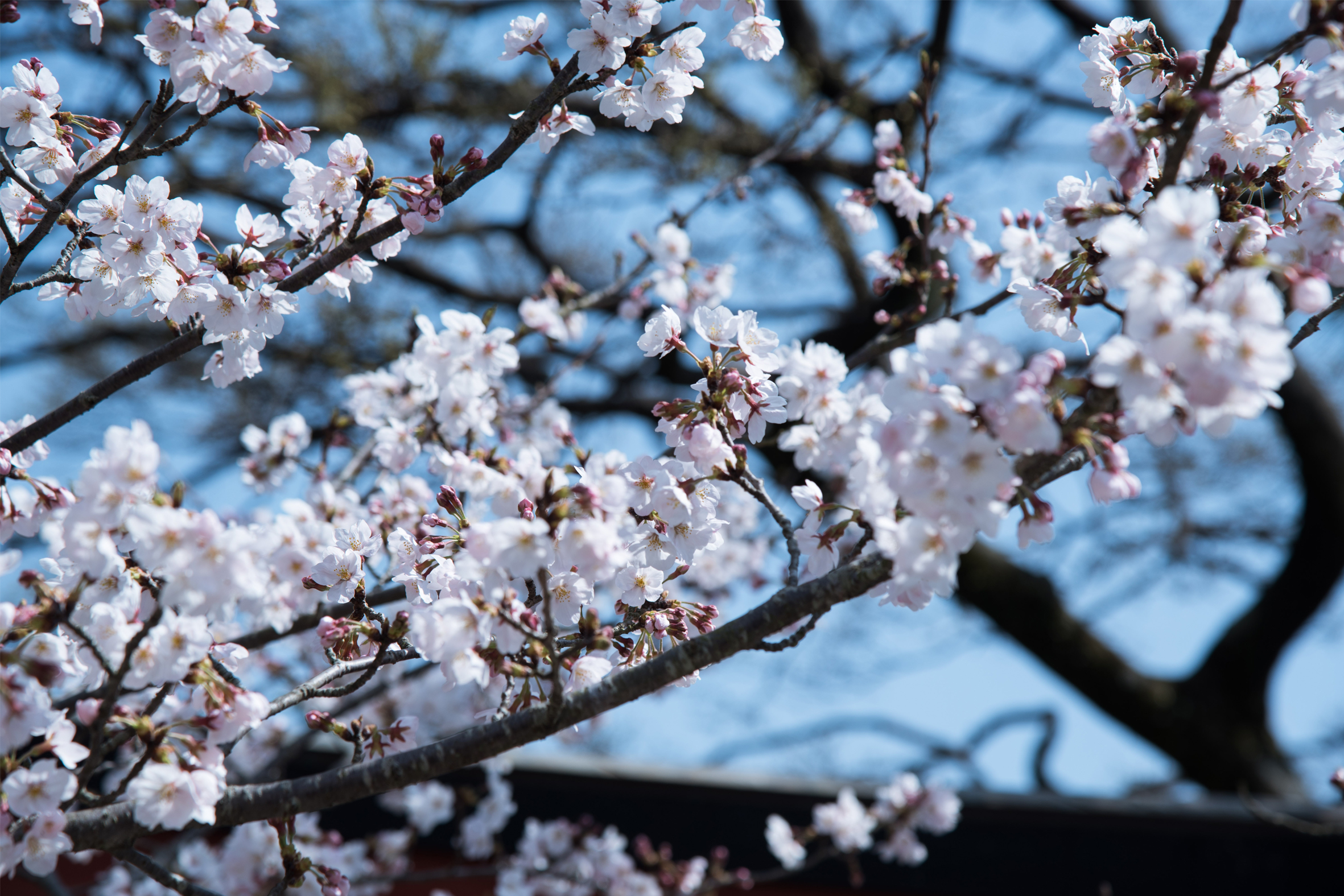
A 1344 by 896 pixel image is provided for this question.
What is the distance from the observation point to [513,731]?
149 cm

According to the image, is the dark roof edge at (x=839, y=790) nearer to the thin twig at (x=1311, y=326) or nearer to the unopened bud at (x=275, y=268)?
the unopened bud at (x=275, y=268)

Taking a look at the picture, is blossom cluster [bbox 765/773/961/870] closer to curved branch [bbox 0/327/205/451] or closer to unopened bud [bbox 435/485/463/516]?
unopened bud [bbox 435/485/463/516]

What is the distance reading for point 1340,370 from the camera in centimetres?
685

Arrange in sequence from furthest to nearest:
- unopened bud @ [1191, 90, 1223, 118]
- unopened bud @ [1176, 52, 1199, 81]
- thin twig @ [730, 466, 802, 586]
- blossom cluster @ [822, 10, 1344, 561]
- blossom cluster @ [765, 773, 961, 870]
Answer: blossom cluster @ [765, 773, 961, 870]
thin twig @ [730, 466, 802, 586]
unopened bud @ [1176, 52, 1199, 81]
unopened bud @ [1191, 90, 1223, 118]
blossom cluster @ [822, 10, 1344, 561]

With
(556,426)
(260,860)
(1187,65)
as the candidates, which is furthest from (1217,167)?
(260,860)

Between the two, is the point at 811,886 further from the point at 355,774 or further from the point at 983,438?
the point at 983,438

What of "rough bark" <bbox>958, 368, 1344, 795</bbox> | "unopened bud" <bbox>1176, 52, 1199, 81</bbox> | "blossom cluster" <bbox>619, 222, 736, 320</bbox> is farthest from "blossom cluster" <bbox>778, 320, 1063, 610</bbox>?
"rough bark" <bbox>958, 368, 1344, 795</bbox>

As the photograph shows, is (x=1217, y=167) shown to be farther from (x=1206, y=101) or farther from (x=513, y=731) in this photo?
(x=513, y=731)

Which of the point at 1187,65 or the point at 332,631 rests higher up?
the point at 1187,65

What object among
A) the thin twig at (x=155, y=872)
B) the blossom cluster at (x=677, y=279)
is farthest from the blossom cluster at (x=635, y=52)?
the thin twig at (x=155, y=872)

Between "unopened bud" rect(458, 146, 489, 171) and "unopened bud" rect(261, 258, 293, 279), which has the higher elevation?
"unopened bud" rect(458, 146, 489, 171)

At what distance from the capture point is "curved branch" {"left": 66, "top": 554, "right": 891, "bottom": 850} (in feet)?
4.83

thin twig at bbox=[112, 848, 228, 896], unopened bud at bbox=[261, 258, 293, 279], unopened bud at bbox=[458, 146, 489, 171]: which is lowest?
thin twig at bbox=[112, 848, 228, 896]

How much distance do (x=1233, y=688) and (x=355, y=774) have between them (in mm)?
7097
